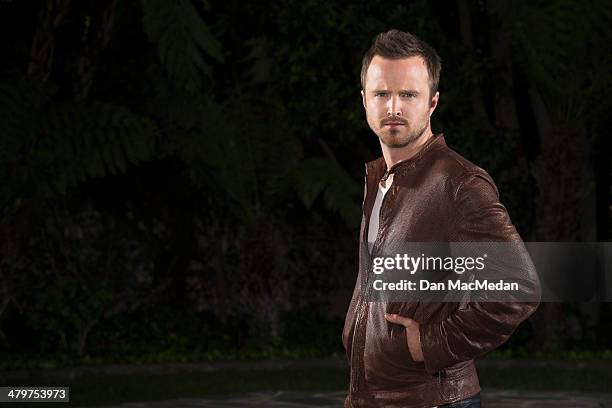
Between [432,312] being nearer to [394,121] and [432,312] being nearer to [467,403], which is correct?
[467,403]

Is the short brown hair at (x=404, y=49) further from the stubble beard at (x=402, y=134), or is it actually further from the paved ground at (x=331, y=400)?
the paved ground at (x=331, y=400)

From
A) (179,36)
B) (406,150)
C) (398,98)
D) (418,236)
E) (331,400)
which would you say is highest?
(179,36)

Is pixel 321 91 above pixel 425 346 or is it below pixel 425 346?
above

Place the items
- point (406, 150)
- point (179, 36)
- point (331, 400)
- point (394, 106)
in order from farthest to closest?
1. point (179, 36)
2. point (331, 400)
3. point (406, 150)
4. point (394, 106)

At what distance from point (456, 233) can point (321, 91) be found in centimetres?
1214

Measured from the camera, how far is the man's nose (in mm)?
3125

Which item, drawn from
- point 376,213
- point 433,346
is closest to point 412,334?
point 433,346

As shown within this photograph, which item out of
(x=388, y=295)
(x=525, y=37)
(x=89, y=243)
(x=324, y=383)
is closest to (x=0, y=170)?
(x=89, y=243)

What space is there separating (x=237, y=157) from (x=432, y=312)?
38.7 feet

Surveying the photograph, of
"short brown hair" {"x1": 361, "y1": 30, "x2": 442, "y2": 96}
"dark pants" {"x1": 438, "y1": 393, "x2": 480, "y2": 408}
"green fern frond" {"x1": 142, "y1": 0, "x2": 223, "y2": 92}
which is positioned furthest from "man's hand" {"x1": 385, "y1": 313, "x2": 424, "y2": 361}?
"green fern frond" {"x1": 142, "y1": 0, "x2": 223, "y2": 92}

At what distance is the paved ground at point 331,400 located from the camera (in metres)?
9.71

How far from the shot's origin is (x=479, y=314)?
119 inches

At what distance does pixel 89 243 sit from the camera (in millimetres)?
15469

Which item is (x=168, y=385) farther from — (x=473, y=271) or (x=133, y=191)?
(x=473, y=271)
